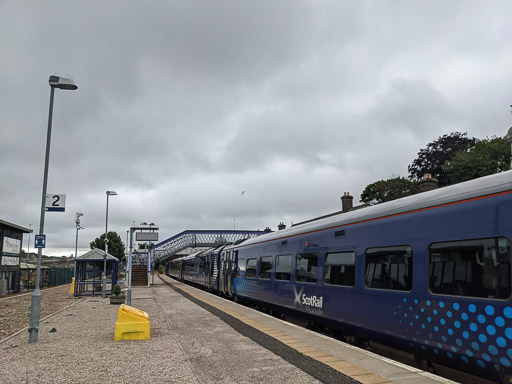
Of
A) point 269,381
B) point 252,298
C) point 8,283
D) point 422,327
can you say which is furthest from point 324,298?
point 8,283

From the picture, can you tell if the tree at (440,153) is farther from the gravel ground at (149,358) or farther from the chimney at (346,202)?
the gravel ground at (149,358)

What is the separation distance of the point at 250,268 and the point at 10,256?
18552mm

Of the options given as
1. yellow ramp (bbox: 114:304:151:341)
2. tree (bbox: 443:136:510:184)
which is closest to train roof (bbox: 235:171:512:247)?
yellow ramp (bbox: 114:304:151:341)

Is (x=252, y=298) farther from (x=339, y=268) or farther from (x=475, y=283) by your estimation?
(x=475, y=283)

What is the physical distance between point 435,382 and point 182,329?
22.4ft

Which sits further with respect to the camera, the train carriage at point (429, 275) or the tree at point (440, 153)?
the tree at point (440, 153)

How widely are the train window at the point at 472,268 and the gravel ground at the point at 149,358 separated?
2328mm

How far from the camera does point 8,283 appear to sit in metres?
26.3

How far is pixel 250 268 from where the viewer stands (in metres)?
16.4

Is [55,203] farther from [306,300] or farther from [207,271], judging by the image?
[207,271]

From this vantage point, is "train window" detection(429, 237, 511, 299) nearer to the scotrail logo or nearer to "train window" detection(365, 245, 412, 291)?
"train window" detection(365, 245, 412, 291)

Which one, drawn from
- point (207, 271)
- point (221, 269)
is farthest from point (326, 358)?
point (207, 271)

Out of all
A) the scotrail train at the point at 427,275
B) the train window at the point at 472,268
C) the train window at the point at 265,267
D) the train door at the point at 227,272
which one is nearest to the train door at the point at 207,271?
the train door at the point at 227,272

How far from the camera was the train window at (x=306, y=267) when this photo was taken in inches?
396
